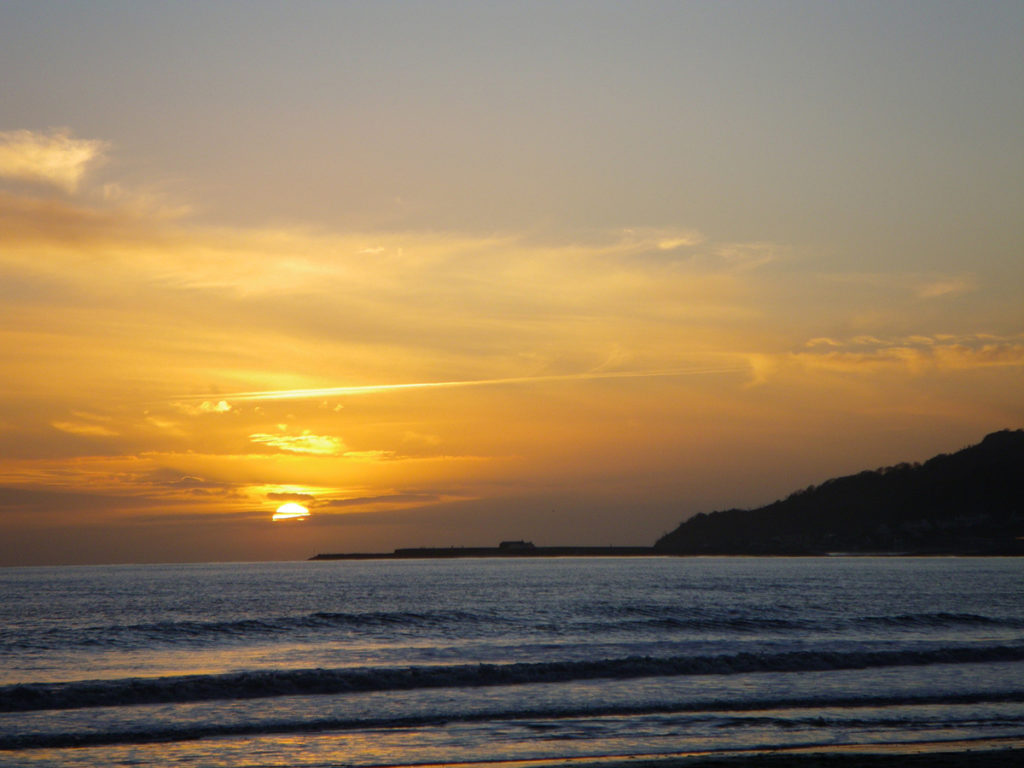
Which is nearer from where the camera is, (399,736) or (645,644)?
(399,736)

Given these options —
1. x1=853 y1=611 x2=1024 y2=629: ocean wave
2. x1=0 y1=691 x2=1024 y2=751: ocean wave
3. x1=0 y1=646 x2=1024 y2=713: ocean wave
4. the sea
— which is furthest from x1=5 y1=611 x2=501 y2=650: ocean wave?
x1=853 y1=611 x2=1024 y2=629: ocean wave

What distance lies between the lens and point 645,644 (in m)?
37.1

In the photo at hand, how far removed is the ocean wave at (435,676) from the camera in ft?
83.5

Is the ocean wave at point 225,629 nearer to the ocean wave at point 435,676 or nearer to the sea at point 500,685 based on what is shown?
the sea at point 500,685

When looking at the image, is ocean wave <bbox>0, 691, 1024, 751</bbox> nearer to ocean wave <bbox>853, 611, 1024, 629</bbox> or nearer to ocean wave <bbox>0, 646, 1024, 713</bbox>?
ocean wave <bbox>0, 646, 1024, 713</bbox>

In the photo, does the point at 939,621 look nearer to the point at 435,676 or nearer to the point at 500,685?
the point at 500,685

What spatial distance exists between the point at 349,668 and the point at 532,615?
24.2m

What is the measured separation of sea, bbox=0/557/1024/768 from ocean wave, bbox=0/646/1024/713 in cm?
8

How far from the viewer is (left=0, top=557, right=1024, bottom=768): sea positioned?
61.6ft

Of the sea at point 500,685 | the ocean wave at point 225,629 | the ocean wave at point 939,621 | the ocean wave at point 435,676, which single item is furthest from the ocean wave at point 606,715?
the ocean wave at point 939,621

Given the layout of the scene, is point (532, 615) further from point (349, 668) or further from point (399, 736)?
point (399, 736)

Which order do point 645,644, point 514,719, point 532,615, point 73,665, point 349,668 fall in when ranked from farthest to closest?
point 532,615 < point 645,644 < point 73,665 < point 349,668 < point 514,719

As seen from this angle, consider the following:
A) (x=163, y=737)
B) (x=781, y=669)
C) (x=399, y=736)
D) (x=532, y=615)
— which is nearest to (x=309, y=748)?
(x=399, y=736)

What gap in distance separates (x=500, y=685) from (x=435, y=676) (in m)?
2.25
